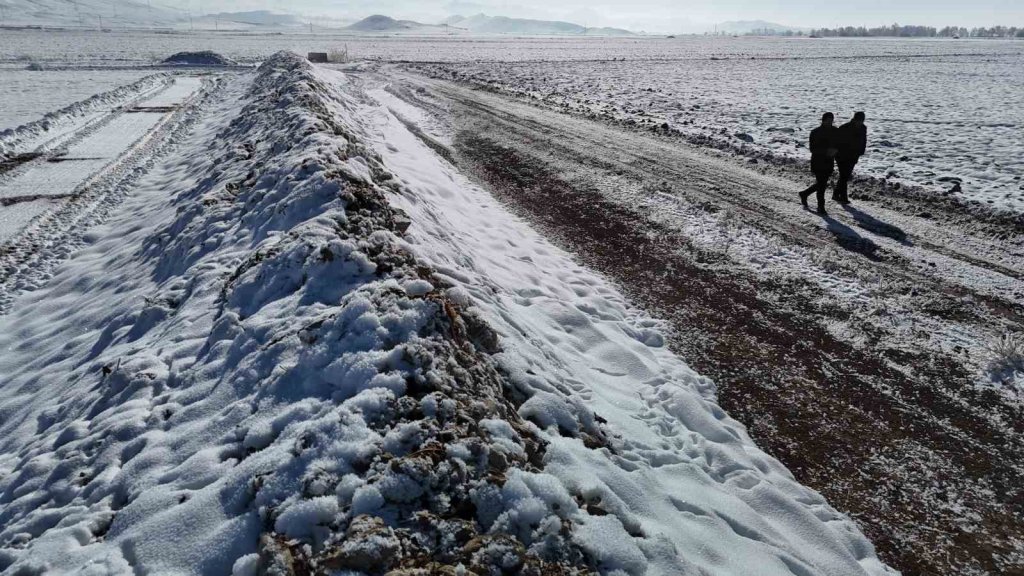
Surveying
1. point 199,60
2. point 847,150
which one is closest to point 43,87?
point 199,60

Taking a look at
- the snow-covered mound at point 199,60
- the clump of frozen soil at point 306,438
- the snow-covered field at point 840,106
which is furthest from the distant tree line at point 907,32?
the clump of frozen soil at point 306,438

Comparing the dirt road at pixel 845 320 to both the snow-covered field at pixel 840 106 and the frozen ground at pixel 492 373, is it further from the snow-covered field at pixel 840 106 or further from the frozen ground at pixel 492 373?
the snow-covered field at pixel 840 106

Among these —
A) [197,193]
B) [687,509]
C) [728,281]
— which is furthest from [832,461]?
[197,193]

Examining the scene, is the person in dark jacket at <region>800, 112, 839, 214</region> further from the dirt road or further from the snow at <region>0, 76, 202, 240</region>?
the snow at <region>0, 76, 202, 240</region>

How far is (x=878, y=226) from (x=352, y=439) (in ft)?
31.4

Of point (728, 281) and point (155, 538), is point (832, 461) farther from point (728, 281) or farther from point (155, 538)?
point (155, 538)

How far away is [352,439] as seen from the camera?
10.5ft

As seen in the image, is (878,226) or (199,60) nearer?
(878,226)

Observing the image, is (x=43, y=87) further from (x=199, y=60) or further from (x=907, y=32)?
(x=907, y=32)

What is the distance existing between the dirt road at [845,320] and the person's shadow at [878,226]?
0.15 feet

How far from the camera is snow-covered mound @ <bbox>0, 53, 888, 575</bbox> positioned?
290 centimetres

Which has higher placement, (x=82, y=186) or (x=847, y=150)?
(x=847, y=150)

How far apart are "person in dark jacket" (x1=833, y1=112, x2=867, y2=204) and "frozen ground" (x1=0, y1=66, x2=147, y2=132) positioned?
22.5 metres

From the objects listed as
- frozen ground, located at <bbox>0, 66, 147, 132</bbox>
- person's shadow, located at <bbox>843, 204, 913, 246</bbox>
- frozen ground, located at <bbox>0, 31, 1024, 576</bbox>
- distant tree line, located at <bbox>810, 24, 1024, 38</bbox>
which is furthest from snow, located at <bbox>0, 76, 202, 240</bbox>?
distant tree line, located at <bbox>810, 24, 1024, 38</bbox>
